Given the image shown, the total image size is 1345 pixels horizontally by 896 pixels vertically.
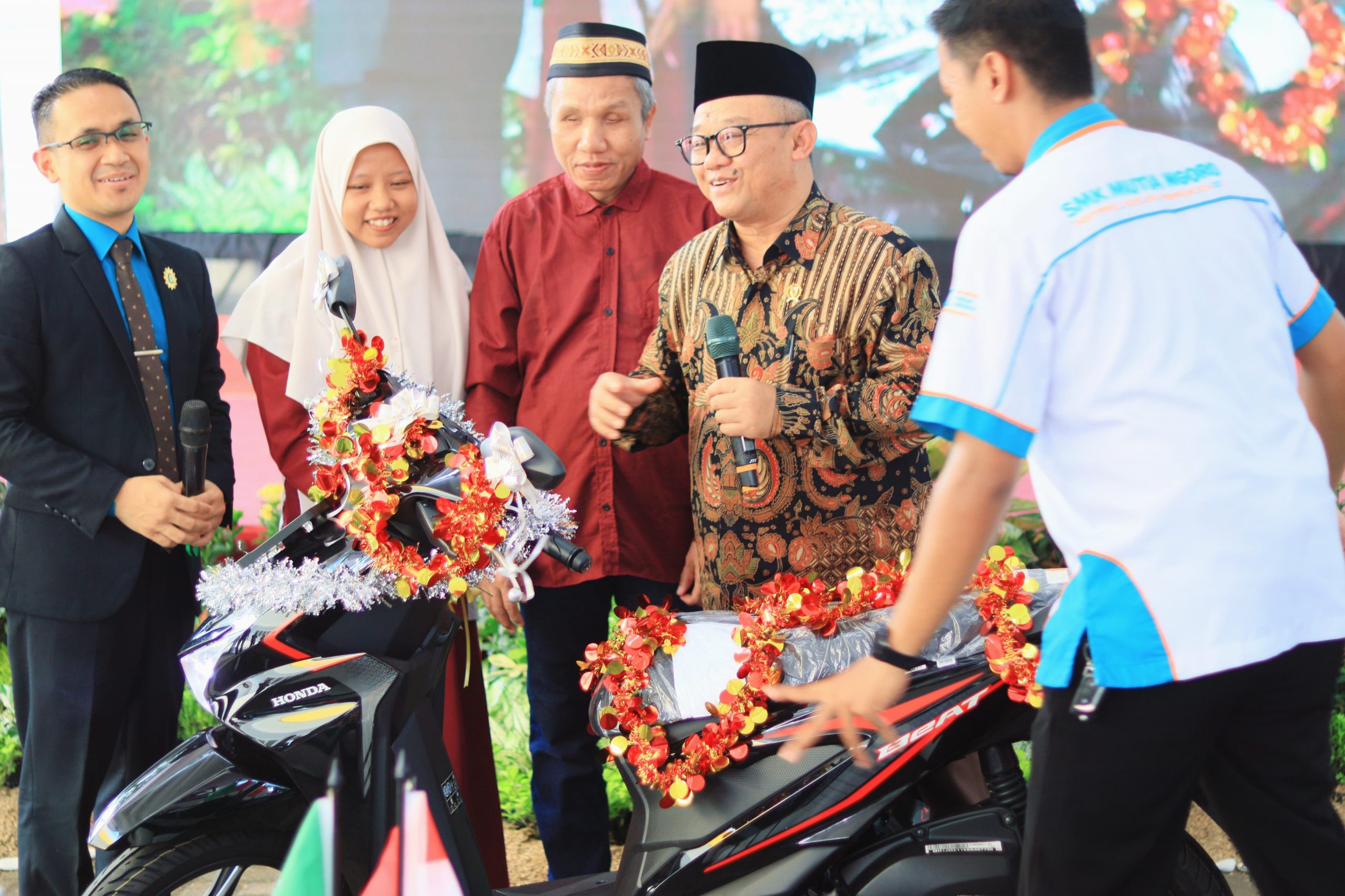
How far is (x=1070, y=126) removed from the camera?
1333 millimetres

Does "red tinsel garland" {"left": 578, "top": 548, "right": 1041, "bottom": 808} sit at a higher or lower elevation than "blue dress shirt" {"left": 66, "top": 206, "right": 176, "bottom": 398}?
lower

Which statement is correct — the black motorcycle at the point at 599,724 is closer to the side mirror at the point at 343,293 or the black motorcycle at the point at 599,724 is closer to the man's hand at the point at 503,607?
the side mirror at the point at 343,293

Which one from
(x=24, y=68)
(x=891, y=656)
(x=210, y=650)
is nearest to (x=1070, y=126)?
(x=891, y=656)

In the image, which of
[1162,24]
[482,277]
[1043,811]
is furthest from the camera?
[1162,24]

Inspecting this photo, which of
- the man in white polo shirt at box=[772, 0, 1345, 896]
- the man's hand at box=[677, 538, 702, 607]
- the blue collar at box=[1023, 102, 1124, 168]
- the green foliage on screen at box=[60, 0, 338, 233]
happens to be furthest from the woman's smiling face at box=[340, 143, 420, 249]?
the green foliage on screen at box=[60, 0, 338, 233]

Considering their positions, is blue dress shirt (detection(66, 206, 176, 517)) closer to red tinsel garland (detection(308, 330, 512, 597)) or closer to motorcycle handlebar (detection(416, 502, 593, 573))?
red tinsel garland (detection(308, 330, 512, 597))

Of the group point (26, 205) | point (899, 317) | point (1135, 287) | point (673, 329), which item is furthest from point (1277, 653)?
point (26, 205)

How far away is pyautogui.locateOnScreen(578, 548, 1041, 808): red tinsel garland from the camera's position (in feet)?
5.80

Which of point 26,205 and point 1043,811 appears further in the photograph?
point 26,205

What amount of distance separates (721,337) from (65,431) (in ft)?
4.37

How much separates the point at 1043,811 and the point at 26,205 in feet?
15.3

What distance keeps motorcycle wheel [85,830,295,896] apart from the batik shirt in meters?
0.93

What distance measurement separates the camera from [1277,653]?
1.28m

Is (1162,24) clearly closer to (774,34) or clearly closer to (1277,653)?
(774,34)
